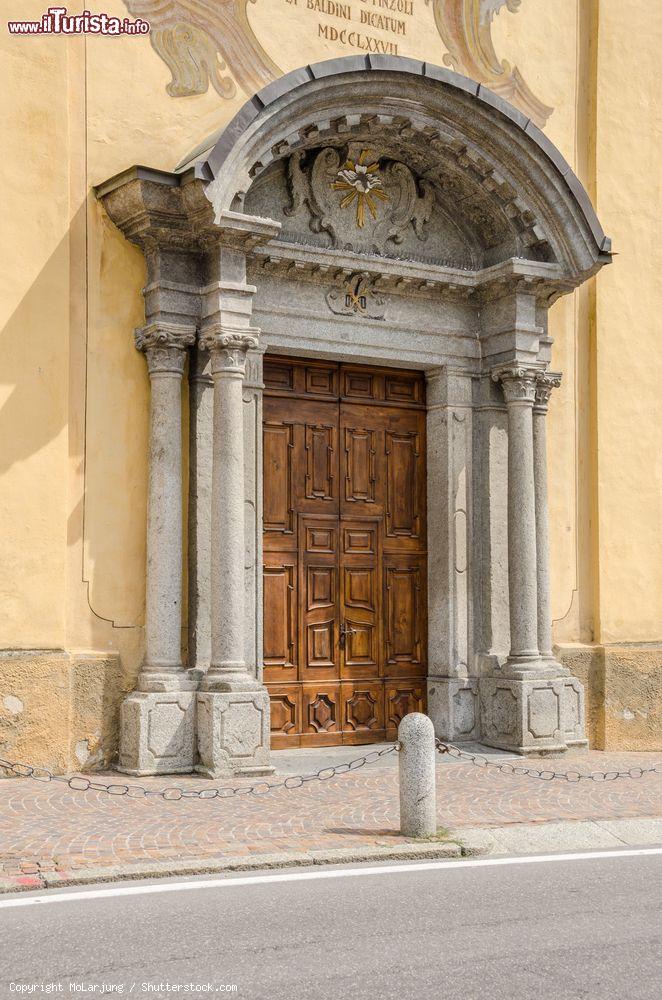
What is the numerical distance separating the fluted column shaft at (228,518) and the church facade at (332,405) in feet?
0.08

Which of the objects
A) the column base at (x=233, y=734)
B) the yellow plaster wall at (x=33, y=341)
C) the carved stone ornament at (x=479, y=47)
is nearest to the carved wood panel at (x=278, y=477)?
the column base at (x=233, y=734)

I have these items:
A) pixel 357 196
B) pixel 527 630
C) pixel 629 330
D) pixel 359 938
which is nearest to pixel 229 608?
pixel 527 630

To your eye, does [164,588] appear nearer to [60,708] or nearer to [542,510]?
[60,708]

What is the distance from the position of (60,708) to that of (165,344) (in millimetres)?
3076

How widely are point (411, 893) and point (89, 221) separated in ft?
20.9

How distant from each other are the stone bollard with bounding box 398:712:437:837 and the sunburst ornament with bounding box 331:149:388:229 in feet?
18.9

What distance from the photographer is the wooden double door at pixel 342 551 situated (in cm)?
1118

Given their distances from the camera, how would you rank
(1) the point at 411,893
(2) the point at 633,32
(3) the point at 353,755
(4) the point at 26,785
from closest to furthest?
(1) the point at 411,893 → (4) the point at 26,785 → (3) the point at 353,755 → (2) the point at 633,32

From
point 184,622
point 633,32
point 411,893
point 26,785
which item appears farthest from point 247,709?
point 633,32

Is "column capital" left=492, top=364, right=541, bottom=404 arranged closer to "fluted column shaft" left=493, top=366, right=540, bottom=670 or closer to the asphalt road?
"fluted column shaft" left=493, top=366, right=540, bottom=670

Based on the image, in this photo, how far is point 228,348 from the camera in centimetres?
1011

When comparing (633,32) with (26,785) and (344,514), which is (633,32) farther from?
(26,785)

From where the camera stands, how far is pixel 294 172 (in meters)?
11.1

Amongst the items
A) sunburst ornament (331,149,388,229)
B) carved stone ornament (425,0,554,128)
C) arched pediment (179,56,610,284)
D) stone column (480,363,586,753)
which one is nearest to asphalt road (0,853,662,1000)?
stone column (480,363,586,753)
